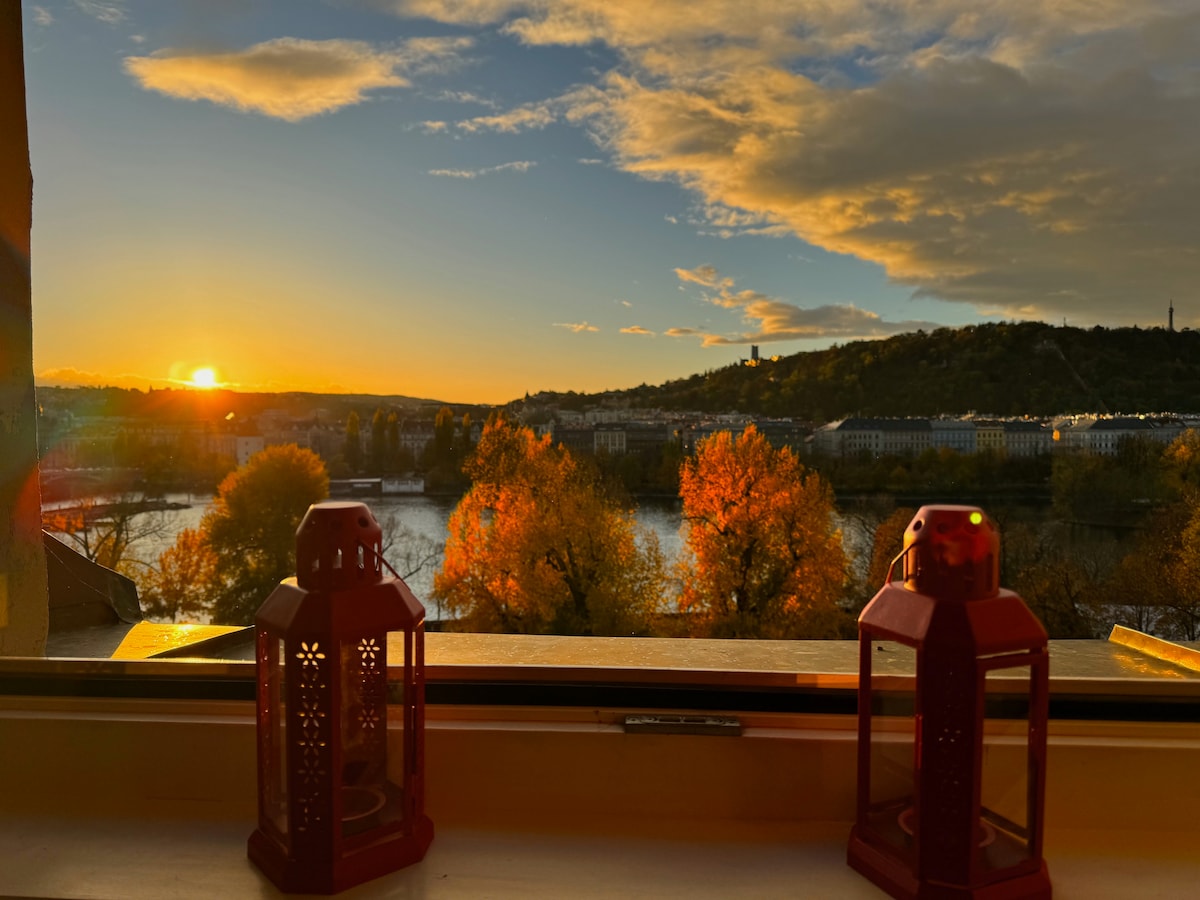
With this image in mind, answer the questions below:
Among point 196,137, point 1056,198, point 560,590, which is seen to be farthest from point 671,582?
point 196,137

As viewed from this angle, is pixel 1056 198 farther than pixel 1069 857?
Yes

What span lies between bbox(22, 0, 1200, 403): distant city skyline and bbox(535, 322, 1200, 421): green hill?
71 millimetres

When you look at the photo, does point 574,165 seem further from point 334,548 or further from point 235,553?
point 235,553

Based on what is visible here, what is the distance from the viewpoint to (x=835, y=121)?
146 cm

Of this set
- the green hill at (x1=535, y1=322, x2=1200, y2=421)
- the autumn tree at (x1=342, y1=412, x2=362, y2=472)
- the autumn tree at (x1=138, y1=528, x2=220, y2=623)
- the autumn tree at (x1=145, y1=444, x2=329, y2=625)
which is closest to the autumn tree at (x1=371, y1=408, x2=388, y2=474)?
the autumn tree at (x1=342, y1=412, x2=362, y2=472)

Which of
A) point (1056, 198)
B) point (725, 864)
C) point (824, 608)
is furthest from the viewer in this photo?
point (824, 608)

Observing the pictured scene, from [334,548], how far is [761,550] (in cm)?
449

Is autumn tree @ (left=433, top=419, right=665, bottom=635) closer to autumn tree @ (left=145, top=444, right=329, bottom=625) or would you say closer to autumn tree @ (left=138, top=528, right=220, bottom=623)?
autumn tree @ (left=145, top=444, right=329, bottom=625)

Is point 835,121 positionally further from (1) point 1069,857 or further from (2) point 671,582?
(2) point 671,582

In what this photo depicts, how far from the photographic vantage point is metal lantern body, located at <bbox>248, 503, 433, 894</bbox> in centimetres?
62

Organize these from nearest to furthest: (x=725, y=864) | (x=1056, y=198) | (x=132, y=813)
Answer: (x=725, y=864) → (x=132, y=813) → (x=1056, y=198)

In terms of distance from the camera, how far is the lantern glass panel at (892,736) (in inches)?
28.3

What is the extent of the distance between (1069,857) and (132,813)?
989mm

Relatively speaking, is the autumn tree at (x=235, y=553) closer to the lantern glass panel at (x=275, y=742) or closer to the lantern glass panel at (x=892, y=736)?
the lantern glass panel at (x=275, y=742)
